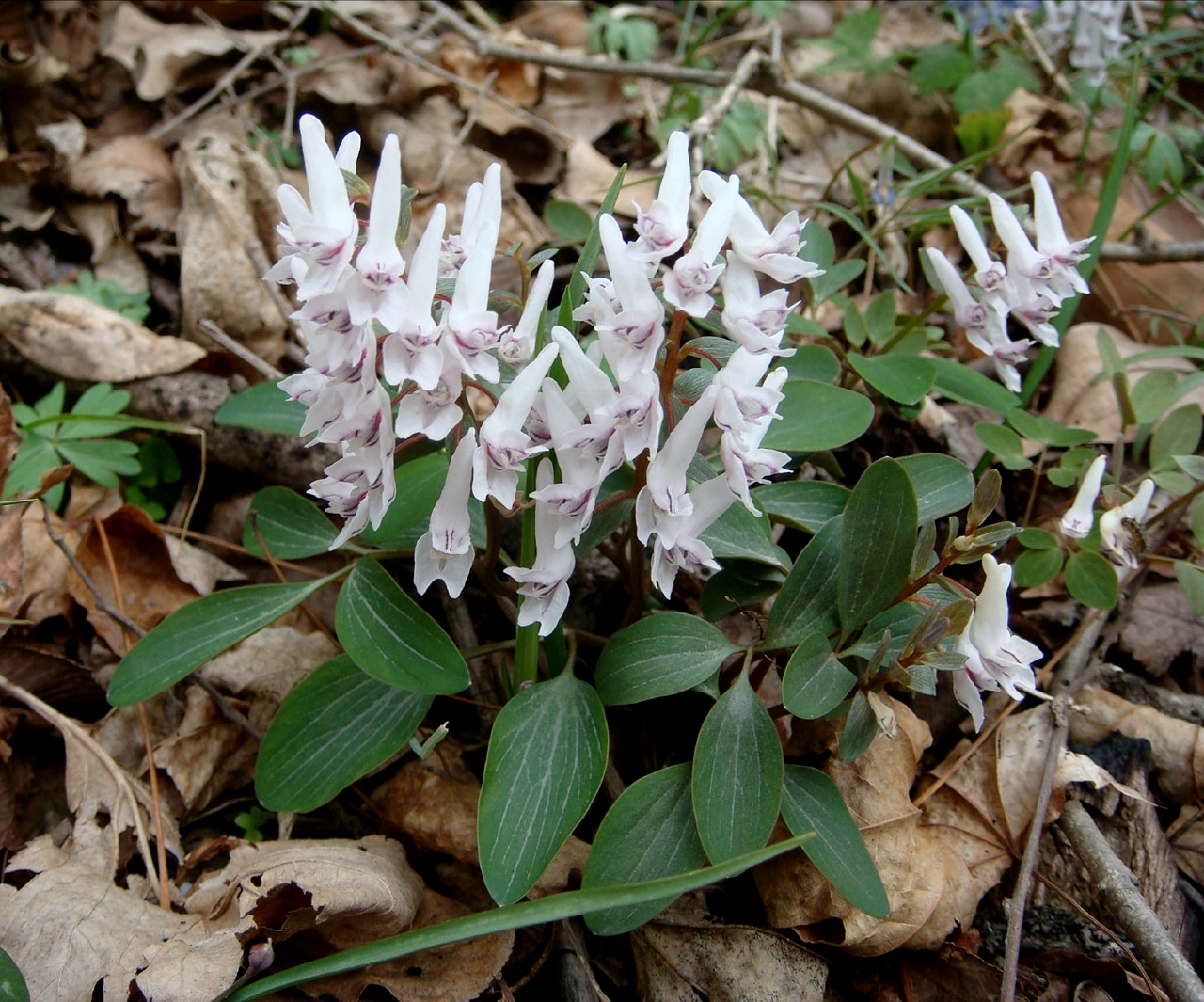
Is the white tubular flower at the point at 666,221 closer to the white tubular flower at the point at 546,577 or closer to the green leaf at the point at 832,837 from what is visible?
the white tubular flower at the point at 546,577

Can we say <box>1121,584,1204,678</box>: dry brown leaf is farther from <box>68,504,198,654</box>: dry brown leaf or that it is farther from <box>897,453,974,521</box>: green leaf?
<box>68,504,198,654</box>: dry brown leaf

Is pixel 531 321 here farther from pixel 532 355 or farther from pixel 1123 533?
pixel 1123 533

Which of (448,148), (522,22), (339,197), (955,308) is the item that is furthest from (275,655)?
(522,22)

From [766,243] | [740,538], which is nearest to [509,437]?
[766,243]

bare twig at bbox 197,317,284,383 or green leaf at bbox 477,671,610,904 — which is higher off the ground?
bare twig at bbox 197,317,284,383

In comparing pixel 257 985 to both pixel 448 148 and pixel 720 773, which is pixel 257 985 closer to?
pixel 720 773

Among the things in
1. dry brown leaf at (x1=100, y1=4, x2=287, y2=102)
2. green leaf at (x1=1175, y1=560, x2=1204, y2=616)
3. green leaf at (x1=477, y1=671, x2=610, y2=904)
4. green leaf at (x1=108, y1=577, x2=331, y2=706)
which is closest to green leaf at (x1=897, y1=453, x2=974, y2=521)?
green leaf at (x1=1175, y1=560, x2=1204, y2=616)
